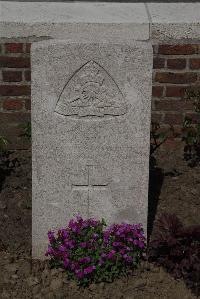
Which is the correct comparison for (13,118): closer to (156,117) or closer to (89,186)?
(156,117)

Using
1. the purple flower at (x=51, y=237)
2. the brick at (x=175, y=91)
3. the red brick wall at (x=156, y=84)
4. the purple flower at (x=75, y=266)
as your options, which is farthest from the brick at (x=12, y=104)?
Result: the purple flower at (x=75, y=266)

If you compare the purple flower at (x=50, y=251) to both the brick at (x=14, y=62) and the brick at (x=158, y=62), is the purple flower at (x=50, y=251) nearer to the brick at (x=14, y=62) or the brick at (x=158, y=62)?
the brick at (x=14, y=62)

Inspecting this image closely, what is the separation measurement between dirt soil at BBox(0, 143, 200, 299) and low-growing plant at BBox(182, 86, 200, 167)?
0.07 meters

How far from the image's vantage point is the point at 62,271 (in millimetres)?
4383

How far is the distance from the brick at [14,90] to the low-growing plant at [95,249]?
1466mm

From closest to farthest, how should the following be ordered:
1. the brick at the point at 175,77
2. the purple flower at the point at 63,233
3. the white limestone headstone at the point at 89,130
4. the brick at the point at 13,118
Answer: the white limestone headstone at the point at 89,130 < the purple flower at the point at 63,233 < the brick at the point at 175,77 < the brick at the point at 13,118

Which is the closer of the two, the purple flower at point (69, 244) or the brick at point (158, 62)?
the purple flower at point (69, 244)

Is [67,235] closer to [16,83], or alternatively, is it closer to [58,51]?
[58,51]

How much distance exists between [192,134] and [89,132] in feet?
4.72

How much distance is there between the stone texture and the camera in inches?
156

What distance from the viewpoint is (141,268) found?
4406mm

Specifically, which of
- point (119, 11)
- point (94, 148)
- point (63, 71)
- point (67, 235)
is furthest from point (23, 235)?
point (119, 11)

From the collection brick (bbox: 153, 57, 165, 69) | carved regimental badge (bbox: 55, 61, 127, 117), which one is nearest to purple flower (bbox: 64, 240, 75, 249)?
carved regimental badge (bbox: 55, 61, 127, 117)

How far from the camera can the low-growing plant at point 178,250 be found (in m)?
4.23
